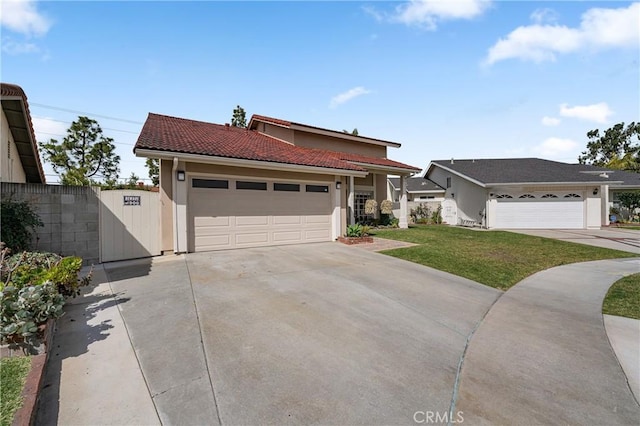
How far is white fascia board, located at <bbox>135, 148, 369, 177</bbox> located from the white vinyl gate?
1201 mm

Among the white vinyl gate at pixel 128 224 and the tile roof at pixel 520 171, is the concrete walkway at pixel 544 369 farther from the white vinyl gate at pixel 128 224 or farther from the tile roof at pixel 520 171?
the tile roof at pixel 520 171

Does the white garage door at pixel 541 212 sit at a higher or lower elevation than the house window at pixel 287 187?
lower

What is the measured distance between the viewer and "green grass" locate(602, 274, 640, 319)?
173 inches

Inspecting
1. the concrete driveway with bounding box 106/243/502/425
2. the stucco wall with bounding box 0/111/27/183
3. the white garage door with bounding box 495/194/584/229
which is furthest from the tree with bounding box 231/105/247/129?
the concrete driveway with bounding box 106/243/502/425

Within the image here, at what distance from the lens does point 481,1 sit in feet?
24.4

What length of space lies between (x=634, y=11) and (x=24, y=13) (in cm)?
1446

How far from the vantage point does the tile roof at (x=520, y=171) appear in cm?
1688

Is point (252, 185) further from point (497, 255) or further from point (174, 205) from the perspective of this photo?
point (497, 255)

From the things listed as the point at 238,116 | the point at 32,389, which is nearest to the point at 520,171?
the point at 32,389

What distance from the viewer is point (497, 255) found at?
8.80m

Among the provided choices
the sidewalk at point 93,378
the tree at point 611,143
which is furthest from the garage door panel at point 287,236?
the tree at point 611,143

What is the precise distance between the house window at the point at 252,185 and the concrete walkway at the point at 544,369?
7.58 meters

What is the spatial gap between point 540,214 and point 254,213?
58.7 feet

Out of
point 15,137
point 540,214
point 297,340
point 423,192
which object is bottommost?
point 297,340
